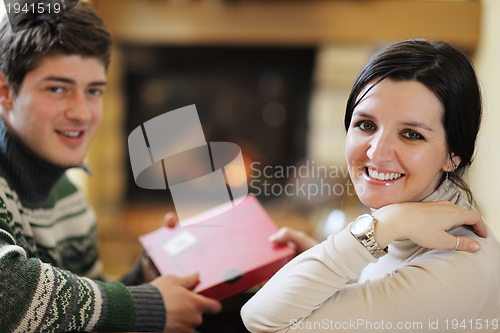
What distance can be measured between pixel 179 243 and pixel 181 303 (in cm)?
19

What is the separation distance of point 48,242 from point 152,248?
237 millimetres

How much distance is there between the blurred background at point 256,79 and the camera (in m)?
2.30

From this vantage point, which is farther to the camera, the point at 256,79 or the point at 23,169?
the point at 256,79

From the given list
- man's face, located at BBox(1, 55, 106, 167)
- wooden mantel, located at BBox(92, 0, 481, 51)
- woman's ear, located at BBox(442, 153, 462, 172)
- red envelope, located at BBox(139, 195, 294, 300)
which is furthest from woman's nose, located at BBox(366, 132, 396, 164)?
wooden mantel, located at BBox(92, 0, 481, 51)

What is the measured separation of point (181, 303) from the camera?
78 cm

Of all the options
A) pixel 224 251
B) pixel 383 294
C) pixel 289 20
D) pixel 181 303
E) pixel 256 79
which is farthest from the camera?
pixel 256 79

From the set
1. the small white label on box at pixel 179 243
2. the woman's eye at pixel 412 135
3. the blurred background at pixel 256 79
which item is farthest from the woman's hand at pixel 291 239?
the blurred background at pixel 256 79

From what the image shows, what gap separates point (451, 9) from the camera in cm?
228

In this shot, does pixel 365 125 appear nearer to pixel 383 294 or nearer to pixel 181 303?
pixel 383 294

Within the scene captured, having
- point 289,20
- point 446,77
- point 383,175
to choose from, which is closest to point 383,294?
point 383,175

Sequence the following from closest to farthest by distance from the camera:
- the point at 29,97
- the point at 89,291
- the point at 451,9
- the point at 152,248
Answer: the point at 89,291
the point at 29,97
the point at 152,248
the point at 451,9

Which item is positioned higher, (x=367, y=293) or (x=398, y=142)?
(x=398, y=142)

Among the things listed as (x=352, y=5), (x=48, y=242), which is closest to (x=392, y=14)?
(x=352, y=5)

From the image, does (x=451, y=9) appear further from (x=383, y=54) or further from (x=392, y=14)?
(x=383, y=54)
